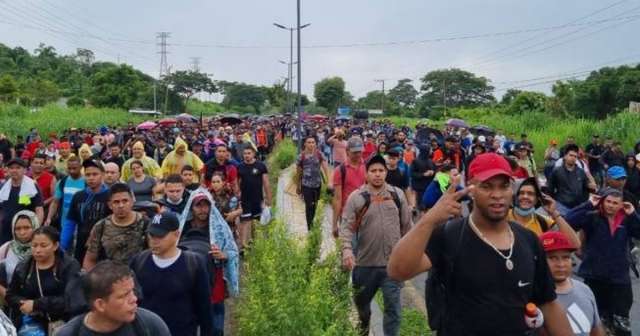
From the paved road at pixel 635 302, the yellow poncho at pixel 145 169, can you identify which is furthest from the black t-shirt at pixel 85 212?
the paved road at pixel 635 302

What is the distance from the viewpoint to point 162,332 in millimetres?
3336

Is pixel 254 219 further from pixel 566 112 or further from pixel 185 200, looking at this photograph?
pixel 566 112

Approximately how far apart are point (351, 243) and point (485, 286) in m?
3.19

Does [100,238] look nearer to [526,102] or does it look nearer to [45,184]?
[45,184]

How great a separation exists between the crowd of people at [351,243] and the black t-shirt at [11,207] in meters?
0.01

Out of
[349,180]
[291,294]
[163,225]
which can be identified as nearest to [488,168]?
[163,225]

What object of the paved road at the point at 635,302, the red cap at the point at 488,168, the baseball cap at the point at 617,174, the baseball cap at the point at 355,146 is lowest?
the paved road at the point at 635,302

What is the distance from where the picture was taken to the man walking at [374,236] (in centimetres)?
580

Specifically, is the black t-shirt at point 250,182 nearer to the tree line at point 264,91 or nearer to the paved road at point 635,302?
the paved road at point 635,302

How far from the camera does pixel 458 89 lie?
310ft

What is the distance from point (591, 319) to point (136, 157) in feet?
21.7

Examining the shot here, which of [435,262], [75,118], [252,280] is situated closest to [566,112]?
[75,118]

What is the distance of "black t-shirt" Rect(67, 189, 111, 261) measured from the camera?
6379mm

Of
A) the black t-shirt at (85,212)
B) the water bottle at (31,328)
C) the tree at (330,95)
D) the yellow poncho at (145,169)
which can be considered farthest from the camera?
the tree at (330,95)
